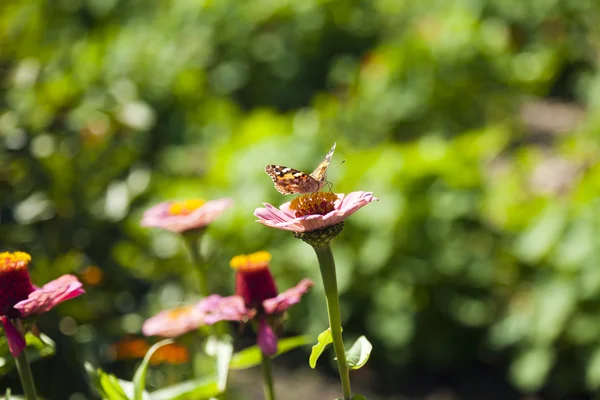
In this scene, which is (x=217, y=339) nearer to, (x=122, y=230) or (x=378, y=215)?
(x=122, y=230)

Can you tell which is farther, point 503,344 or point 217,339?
point 503,344

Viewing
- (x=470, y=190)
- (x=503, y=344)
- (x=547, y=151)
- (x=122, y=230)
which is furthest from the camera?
(x=547, y=151)

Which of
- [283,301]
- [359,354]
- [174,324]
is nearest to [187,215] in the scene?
[174,324]

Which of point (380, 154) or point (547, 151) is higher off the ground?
point (380, 154)

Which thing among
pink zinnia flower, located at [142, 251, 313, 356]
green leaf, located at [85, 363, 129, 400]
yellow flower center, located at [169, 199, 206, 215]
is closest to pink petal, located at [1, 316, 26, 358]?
green leaf, located at [85, 363, 129, 400]

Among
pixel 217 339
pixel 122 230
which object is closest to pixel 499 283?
pixel 122 230

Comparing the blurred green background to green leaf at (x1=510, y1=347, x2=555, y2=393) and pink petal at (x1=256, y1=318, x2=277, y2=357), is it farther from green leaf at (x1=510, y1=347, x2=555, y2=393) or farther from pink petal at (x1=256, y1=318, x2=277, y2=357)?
pink petal at (x1=256, y1=318, x2=277, y2=357)
